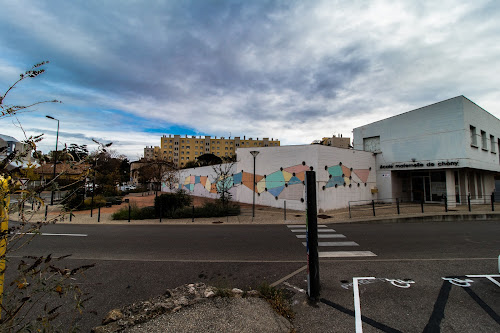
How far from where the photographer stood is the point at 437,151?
18.1 m

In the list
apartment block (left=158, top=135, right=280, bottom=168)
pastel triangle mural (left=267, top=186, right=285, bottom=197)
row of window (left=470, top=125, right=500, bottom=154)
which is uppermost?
apartment block (left=158, top=135, right=280, bottom=168)

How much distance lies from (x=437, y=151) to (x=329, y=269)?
18.4 m

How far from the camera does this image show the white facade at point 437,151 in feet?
57.0

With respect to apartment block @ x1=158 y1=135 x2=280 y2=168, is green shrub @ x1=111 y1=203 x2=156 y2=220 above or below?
below

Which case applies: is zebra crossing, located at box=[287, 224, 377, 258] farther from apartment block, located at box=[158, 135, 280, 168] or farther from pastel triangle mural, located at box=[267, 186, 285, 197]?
apartment block, located at box=[158, 135, 280, 168]

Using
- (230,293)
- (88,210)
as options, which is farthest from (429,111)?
(88,210)

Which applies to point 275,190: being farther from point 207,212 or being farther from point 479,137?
point 479,137

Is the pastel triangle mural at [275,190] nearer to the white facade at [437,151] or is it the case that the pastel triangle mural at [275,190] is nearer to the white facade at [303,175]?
the white facade at [303,175]

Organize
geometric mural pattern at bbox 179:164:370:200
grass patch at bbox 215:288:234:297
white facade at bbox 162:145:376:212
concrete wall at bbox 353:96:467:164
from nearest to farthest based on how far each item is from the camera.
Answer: grass patch at bbox 215:288:234:297 < white facade at bbox 162:145:376:212 < geometric mural pattern at bbox 179:164:370:200 < concrete wall at bbox 353:96:467:164

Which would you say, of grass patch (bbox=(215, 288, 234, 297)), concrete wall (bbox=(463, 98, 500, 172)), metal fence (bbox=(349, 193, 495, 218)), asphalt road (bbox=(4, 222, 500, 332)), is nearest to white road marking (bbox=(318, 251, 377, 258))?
asphalt road (bbox=(4, 222, 500, 332))

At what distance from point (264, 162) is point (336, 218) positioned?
822cm

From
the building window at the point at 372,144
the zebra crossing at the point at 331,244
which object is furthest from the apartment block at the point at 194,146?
the zebra crossing at the point at 331,244

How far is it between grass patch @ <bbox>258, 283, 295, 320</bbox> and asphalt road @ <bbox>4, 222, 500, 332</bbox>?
0.18 meters

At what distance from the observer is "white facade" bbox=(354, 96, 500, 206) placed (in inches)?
684
